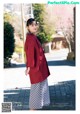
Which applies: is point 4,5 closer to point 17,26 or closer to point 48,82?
point 17,26

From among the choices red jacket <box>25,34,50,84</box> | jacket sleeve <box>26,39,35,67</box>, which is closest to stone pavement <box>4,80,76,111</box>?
red jacket <box>25,34,50,84</box>

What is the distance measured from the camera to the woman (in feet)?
15.6

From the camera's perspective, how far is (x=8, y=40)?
4.87m

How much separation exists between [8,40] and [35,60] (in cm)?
44

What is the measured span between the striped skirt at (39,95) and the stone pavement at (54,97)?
0.19 feet

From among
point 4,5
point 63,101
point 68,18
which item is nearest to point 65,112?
point 63,101

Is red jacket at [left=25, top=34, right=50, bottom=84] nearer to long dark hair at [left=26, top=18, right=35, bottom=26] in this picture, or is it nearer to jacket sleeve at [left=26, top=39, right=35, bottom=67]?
jacket sleeve at [left=26, top=39, right=35, bottom=67]

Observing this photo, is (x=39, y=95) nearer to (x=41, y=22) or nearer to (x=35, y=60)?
(x=35, y=60)

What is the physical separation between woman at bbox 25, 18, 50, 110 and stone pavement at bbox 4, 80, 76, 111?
7 centimetres

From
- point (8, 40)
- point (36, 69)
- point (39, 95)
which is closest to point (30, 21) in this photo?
point (8, 40)

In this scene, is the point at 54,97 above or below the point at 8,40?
below

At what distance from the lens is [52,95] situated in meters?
4.96

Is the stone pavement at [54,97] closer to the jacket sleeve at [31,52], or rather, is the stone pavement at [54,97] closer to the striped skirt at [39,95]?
the striped skirt at [39,95]

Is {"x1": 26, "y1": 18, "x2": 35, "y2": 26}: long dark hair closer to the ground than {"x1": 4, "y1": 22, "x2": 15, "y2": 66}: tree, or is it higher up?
higher up
